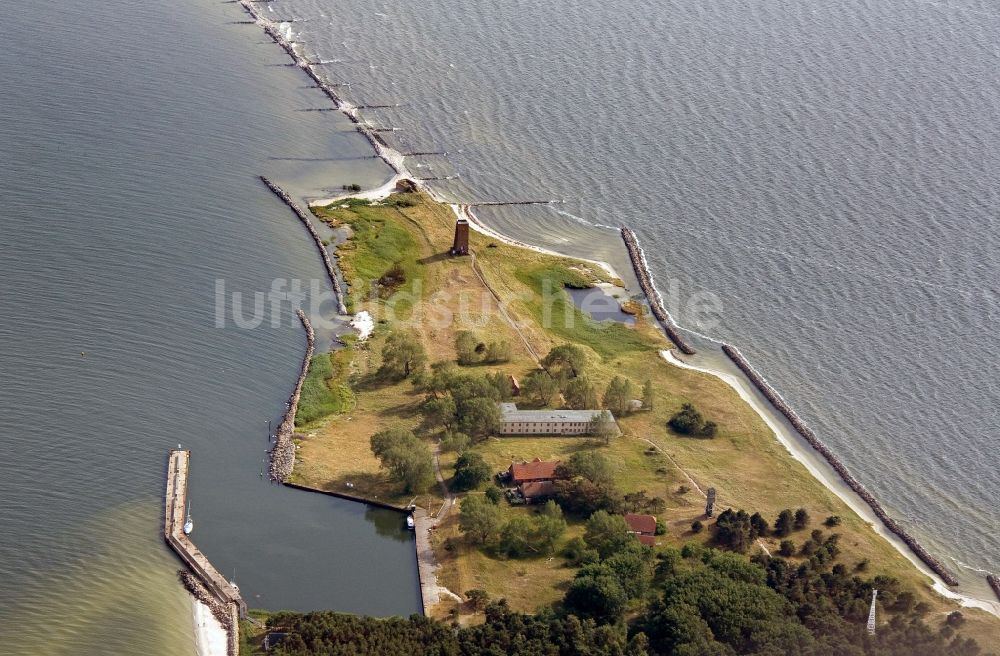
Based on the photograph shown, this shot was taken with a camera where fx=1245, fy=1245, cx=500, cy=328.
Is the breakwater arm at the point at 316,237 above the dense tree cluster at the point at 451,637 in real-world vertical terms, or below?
above

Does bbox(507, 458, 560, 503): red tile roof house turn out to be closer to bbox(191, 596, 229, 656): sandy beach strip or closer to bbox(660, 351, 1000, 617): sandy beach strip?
bbox(660, 351, 1000, 617): sandy beach strip

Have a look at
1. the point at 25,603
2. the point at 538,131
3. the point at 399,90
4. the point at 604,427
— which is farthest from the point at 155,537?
the point at 399,90

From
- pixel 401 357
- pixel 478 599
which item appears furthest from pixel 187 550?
pixel 401 357

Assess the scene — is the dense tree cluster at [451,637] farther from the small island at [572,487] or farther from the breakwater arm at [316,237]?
the breakwater arm at [316,237]

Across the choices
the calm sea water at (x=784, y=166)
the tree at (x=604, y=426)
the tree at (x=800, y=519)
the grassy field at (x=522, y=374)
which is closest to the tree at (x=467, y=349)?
the grassy field at (x=522, y=374)

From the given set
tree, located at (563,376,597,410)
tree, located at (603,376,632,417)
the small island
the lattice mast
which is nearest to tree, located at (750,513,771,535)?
the small island

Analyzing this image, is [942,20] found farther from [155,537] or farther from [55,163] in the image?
[155,537]

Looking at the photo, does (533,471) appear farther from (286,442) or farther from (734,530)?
(286,442)
